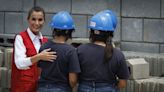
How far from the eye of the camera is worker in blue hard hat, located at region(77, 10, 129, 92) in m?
2.98

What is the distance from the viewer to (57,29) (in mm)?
3090

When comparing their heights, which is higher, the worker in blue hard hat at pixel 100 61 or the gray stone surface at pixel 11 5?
the gray stone surface at pixel 11 5

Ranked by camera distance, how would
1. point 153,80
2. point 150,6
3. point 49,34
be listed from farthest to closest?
point 49,34 < point 150,6 < point 153,80

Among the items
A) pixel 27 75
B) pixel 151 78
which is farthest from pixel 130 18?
pixel 27 75

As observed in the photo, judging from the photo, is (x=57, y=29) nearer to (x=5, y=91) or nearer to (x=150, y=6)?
(x=5, y=91)

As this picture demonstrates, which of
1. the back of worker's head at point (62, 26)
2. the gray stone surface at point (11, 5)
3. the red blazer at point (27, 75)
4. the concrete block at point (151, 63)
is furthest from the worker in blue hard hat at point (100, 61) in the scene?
the gray stone surface at point (11, 5)

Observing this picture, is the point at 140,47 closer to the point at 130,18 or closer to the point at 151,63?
the point at 130,18

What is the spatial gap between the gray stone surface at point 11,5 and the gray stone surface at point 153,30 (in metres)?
2.08

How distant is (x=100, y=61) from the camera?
2.97 m

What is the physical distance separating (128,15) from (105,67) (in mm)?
2994

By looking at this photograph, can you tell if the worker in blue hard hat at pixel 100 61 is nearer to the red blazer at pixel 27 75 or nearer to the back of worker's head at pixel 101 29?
the back of worker's head at pixel 101 29

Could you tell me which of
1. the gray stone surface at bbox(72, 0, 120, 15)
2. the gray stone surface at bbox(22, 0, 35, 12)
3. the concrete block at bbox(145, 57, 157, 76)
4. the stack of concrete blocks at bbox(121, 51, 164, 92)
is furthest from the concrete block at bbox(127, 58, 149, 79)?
the gray stone surface at bbox(22, 0, 35, 12)

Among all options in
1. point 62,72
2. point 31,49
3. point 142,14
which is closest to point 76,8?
point 142,14

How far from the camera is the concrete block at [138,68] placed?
4.81 m
